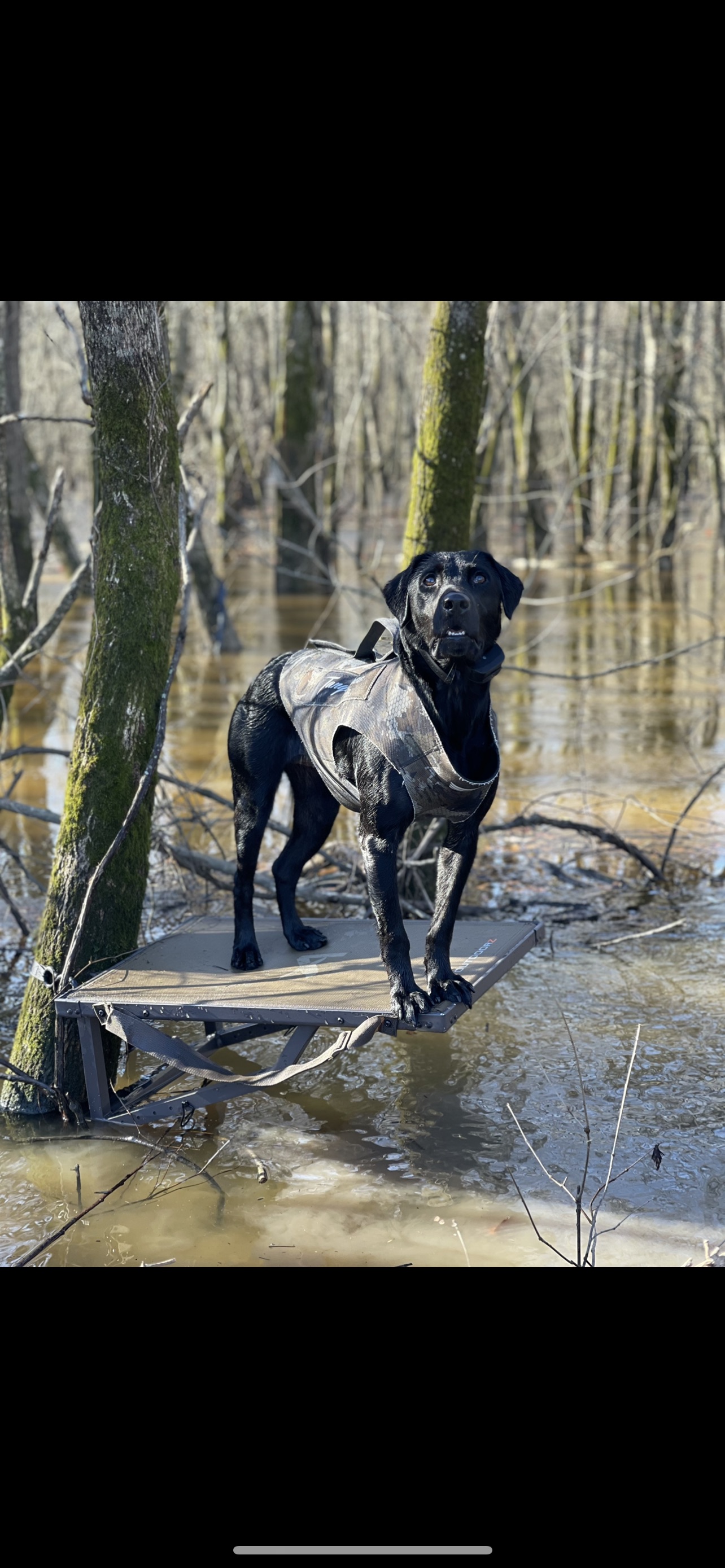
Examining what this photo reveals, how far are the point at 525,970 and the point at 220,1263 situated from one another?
274 cm

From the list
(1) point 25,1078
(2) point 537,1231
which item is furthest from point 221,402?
(2) point 537,1231

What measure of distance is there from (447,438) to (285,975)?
10.5 ft

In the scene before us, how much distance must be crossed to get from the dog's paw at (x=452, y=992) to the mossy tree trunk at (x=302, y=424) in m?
14.7

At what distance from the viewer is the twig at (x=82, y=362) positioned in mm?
5164

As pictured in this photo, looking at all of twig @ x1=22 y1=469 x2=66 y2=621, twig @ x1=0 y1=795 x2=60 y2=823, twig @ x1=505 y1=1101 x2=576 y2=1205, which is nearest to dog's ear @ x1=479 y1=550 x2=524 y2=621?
twig @ x1=505 y1=1101 x2=576 y2=1205

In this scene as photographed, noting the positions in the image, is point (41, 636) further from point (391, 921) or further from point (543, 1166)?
point (543, 1166)

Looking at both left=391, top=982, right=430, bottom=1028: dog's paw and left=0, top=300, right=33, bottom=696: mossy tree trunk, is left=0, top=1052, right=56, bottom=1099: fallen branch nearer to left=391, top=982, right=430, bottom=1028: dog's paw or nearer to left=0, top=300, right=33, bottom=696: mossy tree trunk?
left=391, top=982, right=430, bottom=1028: dog's paw

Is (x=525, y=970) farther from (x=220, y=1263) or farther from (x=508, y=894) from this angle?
(x=220, y=1263)

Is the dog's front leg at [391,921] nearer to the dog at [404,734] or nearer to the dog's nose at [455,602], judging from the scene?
the dog at [404,734]

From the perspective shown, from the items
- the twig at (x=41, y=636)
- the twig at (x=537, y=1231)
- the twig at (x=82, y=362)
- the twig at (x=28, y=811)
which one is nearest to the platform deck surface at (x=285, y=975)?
the twig at (x=537, y=1231)

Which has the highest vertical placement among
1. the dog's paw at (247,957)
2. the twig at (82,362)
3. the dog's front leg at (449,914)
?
the twig at (82,362)

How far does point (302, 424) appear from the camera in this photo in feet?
65.3

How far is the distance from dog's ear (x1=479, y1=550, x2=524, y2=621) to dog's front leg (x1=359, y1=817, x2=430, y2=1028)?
2.63 ft

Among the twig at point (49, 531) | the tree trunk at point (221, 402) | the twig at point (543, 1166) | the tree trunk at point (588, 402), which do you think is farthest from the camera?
the tree trunk at point (588, 402)
